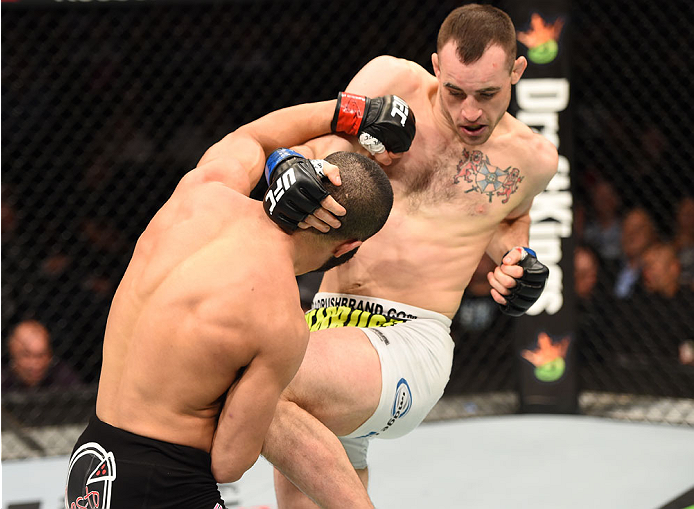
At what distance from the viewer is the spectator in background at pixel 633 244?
152 inches

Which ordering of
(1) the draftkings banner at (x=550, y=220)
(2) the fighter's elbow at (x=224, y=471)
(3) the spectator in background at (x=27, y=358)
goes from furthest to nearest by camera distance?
(3) the spectator in background at (x=27, y=358)
(1) the draftkings banner at (x=550, y=220)
(2) the fighter's elbow at (x=224, y=471)

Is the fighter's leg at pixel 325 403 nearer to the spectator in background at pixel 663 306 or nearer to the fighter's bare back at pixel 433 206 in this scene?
the fighter's bare back at pixel 433 206

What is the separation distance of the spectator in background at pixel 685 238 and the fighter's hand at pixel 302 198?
2.82 meters

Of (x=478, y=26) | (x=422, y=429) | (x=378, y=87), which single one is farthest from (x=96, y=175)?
(x=478, y=26)

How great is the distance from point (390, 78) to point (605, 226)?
251 centimetres

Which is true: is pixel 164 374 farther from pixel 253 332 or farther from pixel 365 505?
pixel 365 505

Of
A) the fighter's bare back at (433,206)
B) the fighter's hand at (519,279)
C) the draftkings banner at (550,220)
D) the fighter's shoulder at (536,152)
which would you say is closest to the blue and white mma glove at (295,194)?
the fighter's bare back at (433,206)

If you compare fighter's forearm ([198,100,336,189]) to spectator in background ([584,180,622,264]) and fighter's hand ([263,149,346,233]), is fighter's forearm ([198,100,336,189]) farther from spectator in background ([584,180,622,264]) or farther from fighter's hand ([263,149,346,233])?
spectator in background ([584,180,622,264])

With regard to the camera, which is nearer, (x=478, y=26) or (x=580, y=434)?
(x=478, y=26)

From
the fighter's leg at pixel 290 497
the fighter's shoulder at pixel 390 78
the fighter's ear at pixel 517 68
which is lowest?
the fighter's leg at pixel 290 497

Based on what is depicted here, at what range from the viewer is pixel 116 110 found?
381cm

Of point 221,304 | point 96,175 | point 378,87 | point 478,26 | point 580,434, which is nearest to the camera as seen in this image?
point 221,304

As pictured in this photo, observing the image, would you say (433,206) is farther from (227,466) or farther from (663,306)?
(663,306)

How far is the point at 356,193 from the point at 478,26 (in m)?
0.58
